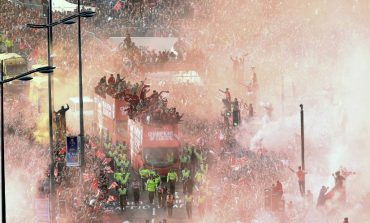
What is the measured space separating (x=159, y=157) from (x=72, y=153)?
9.06 meters

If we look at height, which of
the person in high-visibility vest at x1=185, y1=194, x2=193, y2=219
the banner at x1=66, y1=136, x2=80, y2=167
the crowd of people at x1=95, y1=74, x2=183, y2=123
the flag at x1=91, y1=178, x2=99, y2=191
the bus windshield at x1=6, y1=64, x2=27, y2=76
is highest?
the bus windshield at x1=6, y1=64, x2=27, y2=76

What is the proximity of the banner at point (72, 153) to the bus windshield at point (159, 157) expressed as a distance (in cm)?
873

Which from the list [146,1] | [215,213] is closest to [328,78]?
[146,1]

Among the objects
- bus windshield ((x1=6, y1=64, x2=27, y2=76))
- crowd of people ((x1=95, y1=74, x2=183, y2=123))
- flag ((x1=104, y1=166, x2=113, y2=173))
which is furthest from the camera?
bus windshield ((x1=6, y1=64, x2=27, y2=76))

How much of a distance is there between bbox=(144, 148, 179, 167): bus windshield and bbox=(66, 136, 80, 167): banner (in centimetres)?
873

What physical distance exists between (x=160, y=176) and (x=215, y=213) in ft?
23.1

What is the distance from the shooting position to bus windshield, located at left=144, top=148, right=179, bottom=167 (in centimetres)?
3938

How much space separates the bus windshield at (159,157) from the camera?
3938cm

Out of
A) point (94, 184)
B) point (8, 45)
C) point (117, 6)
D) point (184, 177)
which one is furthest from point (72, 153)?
point (117, 6)

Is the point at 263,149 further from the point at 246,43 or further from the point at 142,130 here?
the point at 246,43

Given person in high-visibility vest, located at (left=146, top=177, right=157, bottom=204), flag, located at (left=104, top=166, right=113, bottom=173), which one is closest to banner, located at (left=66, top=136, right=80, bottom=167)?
person in high-visibility vest, located at (left=146, top=177, right=157, bottom=204)

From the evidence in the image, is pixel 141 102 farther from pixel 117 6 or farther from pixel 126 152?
pixel 117 6

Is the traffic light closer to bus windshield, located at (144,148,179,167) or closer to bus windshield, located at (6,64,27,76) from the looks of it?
bus windshield, located at (144,148,179,167)

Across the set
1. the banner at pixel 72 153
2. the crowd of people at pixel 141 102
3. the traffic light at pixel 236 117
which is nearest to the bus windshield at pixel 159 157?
the crowd of people at pixel 141 102
